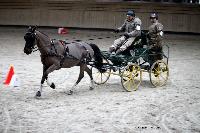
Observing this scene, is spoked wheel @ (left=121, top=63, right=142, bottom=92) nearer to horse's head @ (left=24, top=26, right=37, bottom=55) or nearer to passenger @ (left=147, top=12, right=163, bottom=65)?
passenger @ (left=147, top=12, right=163, bottom=65)

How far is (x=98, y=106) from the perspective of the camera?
9.65 m

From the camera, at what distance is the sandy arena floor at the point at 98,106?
8.07 m

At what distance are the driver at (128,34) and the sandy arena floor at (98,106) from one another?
1.19m

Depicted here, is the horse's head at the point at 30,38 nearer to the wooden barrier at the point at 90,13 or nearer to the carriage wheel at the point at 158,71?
the carriage wheel at the point at 158,71

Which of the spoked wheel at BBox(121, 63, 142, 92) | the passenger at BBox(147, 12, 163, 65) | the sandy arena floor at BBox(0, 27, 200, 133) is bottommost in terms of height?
the sandy arena floor at BBox(0, 27, 200, 133)

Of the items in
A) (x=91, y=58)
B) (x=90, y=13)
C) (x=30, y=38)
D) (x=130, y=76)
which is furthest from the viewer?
(x=90, y=13)

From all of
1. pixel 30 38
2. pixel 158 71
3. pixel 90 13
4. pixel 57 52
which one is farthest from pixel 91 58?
→ pixel 90 13

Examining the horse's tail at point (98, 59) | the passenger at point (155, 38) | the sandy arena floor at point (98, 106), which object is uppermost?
the passenger at point (155, 38)

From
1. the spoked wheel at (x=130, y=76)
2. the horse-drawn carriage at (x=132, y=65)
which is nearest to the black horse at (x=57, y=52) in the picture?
the horse-drawn carriage at (x=132, y=65)

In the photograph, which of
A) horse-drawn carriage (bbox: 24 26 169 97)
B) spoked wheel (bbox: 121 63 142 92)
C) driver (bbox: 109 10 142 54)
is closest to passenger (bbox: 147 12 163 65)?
horse-drawn carriage (bbox: 24 26 169 97)

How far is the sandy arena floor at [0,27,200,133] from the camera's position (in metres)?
8.07

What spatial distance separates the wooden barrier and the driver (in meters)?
13.4

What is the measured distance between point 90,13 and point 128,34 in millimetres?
14659

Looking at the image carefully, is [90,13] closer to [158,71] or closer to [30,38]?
[158,71]
